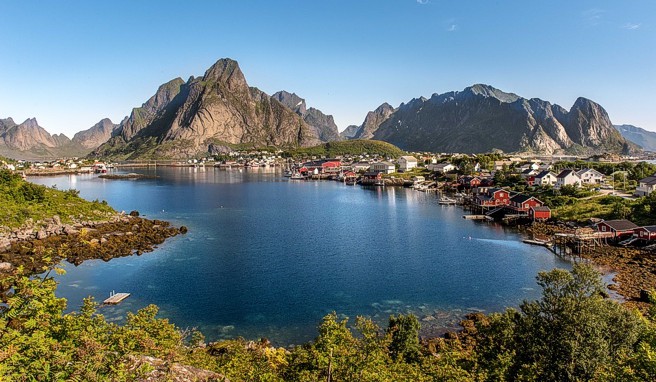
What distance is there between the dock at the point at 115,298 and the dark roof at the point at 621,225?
48907 mm

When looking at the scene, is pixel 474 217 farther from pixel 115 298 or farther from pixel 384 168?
pixel 384 168

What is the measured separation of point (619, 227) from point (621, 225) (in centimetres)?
61

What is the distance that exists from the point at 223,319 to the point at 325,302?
7.13 m

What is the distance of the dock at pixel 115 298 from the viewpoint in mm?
28812

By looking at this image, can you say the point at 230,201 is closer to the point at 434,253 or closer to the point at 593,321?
the point at 434,253

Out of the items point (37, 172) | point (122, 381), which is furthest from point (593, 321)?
point (37, 172)

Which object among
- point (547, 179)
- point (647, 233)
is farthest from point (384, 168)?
point (647, 233)

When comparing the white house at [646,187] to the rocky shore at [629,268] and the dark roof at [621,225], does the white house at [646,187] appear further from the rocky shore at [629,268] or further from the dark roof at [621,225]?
the rocky shore at [629,268]

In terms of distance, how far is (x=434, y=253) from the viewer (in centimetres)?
4272

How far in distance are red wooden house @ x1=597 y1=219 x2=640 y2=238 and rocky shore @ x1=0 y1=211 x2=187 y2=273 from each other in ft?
164

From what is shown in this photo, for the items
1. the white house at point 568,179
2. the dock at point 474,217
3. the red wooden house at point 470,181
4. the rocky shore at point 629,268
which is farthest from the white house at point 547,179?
the rocky shore at point 629,268

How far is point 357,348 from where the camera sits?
1365 cm

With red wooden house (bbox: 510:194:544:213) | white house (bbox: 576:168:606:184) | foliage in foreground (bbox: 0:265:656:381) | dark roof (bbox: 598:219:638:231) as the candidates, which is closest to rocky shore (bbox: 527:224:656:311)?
dark roof (bbox: 598:219:638:231)

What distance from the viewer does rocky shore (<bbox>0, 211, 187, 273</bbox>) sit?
119 feet
